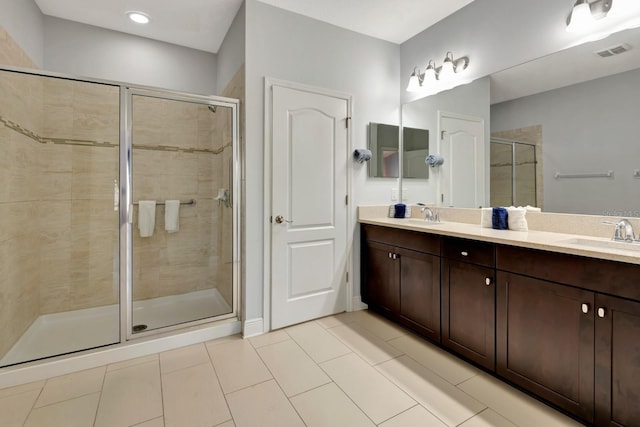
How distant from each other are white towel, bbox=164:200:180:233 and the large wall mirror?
9.25 ft

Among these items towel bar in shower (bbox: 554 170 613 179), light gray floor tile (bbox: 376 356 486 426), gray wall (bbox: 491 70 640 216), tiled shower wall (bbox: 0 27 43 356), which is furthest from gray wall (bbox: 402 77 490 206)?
tiled shower wall (bbox: 0 27 43 356)

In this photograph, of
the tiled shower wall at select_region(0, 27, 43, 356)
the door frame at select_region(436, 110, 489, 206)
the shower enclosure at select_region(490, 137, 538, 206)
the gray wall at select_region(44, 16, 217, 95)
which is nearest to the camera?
the tiled shower wall at select_region(0, 27, 43, 356)

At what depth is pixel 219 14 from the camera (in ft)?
8.61

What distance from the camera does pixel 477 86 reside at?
8.16ft

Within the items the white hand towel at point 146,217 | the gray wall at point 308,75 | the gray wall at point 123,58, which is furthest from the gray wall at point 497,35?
the white hand towel at point 146,217

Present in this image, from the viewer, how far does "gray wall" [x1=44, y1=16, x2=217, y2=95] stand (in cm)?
273

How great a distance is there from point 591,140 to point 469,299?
1237 mm

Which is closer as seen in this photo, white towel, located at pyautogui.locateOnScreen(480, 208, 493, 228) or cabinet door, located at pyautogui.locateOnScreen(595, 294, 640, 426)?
cabinet door, located at pyautogui.locateOnScreen(595, 294, 640, 426)

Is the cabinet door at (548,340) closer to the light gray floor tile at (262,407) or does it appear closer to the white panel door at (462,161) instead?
the white panel door at (462,161)

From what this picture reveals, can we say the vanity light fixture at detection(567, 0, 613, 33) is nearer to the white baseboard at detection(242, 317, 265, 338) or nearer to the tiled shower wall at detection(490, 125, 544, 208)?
the tiled shower wall at detection(490, 125, 544, 208)

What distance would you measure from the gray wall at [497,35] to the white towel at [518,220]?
1111 millimetres

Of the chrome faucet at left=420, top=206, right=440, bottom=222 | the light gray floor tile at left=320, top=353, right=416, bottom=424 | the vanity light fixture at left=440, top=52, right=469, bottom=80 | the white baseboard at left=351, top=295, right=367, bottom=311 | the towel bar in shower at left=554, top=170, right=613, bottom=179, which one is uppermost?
the vanity light fixture at left=440, top=52, right=469, bottom=80

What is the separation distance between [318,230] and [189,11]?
2218 mm

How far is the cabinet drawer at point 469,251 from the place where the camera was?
182 centimetres
